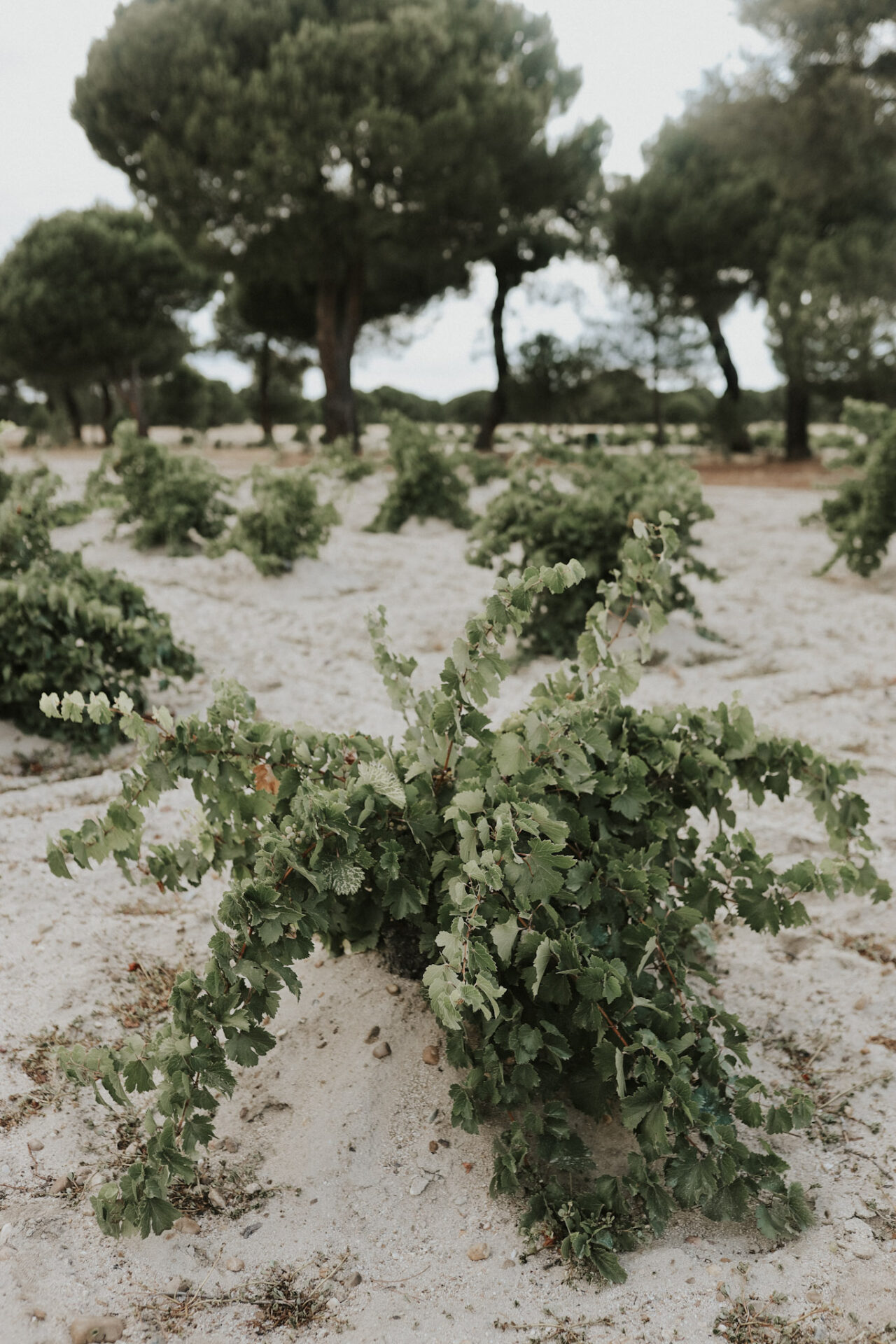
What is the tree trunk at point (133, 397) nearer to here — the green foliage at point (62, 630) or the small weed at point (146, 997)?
the green foliage at point (62, 630)

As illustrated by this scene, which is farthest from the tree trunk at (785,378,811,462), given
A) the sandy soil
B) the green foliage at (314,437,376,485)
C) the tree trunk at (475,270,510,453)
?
the sandy soil

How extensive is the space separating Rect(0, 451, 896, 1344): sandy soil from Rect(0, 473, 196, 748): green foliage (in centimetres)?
25

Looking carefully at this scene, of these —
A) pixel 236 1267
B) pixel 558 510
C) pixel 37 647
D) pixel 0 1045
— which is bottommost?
pixel 236 1267

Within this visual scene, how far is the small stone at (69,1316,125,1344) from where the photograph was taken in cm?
154

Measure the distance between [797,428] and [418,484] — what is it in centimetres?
1012

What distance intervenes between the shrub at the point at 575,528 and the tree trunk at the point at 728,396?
1208 cm

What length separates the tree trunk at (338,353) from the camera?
15.6 metres

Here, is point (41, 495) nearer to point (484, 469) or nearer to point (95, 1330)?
point (95, 1330)

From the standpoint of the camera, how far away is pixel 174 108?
13625 millimetres

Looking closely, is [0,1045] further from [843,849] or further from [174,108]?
[174,108]

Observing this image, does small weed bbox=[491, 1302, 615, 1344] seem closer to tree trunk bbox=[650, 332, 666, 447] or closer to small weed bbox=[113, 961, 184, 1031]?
small weed bbox=[113, 961, 184, 1031]

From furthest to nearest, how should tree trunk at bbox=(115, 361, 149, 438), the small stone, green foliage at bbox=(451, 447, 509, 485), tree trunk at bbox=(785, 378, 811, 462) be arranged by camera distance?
tree trunk at bbox=(115, 361, 149, 438) < tree trunk at bbox=(785, 378, 811, 462) < green foliage at bbox=(451, 447, 509, 485) < the small stone

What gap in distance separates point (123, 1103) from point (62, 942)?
109 cm

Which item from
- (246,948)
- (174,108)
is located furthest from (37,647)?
(174,108)
